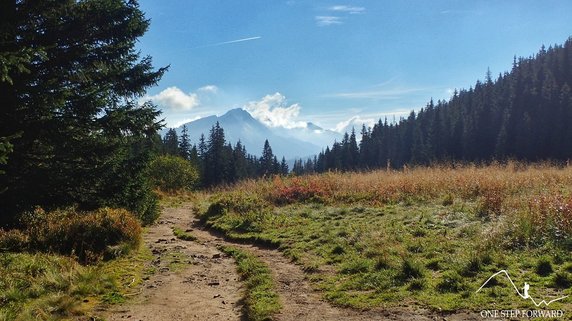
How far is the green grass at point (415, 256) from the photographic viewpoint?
→ 230 inches

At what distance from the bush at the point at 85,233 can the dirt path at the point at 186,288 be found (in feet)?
2.97

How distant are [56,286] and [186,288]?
2167mm

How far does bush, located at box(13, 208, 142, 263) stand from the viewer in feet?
31.2

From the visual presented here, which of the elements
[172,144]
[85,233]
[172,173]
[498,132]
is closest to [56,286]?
[85,233]

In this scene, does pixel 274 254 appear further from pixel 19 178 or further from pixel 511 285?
pixel 19 178

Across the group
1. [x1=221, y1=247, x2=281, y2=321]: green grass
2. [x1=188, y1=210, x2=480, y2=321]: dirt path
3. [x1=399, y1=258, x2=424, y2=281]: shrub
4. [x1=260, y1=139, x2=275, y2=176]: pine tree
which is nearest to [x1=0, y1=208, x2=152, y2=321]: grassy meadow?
[x1=221, y1=247, x2=281, y2=321]: green grass

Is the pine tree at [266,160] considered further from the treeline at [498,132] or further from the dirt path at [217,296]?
the dirt path at [217,296]

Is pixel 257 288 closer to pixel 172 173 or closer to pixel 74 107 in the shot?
pixel 74 107

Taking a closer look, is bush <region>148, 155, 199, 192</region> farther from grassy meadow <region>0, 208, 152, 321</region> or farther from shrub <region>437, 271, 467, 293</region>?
shrub <region>437, 271, 467, 293</region>

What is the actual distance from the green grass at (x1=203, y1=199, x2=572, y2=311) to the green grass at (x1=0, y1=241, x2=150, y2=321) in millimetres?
3610

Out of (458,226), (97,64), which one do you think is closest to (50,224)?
(97,64)

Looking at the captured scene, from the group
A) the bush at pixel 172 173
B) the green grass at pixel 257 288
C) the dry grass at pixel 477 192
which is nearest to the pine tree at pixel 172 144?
the bush at pixel 172 173

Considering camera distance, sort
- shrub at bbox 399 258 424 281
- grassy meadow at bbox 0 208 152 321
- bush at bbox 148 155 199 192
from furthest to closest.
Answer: bush at bbox 148 155 199 192, shrub at bbox 399 258 424 281, grassy meadow at bbox 0 208 152 321

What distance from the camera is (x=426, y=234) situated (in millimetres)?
9219
